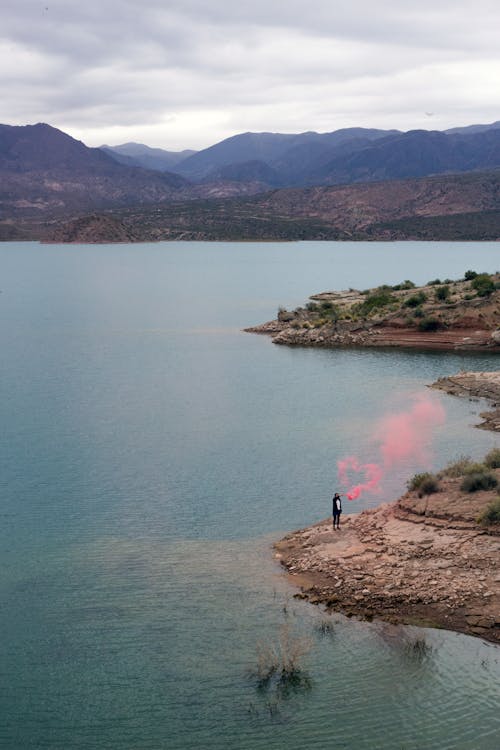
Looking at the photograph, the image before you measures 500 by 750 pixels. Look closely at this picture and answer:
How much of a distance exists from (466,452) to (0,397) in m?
28.2

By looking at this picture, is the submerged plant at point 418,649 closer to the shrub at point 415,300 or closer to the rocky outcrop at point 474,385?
the rocky outcrop at point 474,385

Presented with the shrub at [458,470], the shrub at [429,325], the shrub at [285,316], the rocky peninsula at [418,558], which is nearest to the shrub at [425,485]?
the rocky peninsula at [418,558]

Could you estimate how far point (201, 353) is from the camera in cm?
6862

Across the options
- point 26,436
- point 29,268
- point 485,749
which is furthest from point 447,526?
point 29,268

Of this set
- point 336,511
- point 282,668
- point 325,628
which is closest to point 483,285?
point 336,511

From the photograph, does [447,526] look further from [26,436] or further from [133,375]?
[133,375]

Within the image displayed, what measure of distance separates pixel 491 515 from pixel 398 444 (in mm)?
13663

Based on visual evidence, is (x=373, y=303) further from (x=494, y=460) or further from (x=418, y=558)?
(x=418, y=558)

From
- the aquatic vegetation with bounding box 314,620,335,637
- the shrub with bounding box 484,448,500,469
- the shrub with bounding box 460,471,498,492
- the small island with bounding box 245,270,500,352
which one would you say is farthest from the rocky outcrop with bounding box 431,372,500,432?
the aquatic vegetation with bounding box 314,620,335,637

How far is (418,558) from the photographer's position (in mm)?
25172

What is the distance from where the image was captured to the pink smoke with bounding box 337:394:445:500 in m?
34.8

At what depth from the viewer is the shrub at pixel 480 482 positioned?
28594 millimetres

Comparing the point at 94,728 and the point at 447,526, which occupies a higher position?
the point at 447,526

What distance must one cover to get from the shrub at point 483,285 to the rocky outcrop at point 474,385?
2129 centimetres
